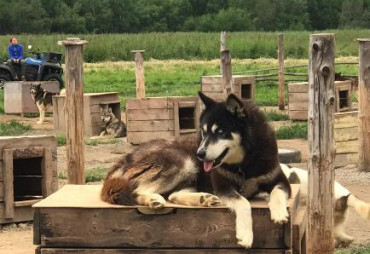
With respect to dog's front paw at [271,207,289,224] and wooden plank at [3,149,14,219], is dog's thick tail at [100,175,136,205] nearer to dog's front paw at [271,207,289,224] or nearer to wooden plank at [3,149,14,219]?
dog's front paw at [271,207,289,224]

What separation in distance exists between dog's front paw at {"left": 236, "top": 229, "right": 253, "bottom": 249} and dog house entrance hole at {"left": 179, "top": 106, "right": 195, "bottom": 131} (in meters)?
10.5

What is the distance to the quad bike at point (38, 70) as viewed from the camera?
26438 mm

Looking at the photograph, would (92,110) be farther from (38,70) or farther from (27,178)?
(38,70)

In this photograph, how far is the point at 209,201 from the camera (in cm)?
605

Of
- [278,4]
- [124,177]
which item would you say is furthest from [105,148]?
[278,4]

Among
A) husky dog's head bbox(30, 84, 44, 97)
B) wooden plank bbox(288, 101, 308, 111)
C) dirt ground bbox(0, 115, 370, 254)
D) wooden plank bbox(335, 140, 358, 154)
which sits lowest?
dirt ground bbox(0, 115, 370, 254)

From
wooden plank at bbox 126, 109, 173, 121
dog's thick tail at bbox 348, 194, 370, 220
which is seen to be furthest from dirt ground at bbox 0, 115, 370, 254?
wooden plank at bbox 126, 109, 173, 121

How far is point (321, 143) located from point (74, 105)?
8.61 feet

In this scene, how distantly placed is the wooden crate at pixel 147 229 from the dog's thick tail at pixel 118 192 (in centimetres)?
8

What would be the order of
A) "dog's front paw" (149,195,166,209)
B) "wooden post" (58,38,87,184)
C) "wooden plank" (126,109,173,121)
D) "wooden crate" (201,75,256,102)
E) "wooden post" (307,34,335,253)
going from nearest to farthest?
"dog's front paw" (149,195,166,209) < "wooden post" (307,34,335,253) < "wooden post" (58,38,87,184) < "wooden plank" (126,109,173,121) < "wooden crate" (201,75,256,102)

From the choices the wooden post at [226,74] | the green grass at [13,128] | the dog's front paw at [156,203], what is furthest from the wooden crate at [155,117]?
the dog's front paw at [156,203]

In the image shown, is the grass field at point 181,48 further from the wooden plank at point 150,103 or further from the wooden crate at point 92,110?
the wooden plank at point 150,103

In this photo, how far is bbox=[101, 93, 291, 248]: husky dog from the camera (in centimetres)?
593

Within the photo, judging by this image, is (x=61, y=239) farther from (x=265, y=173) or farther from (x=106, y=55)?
(x=106, y=55)
